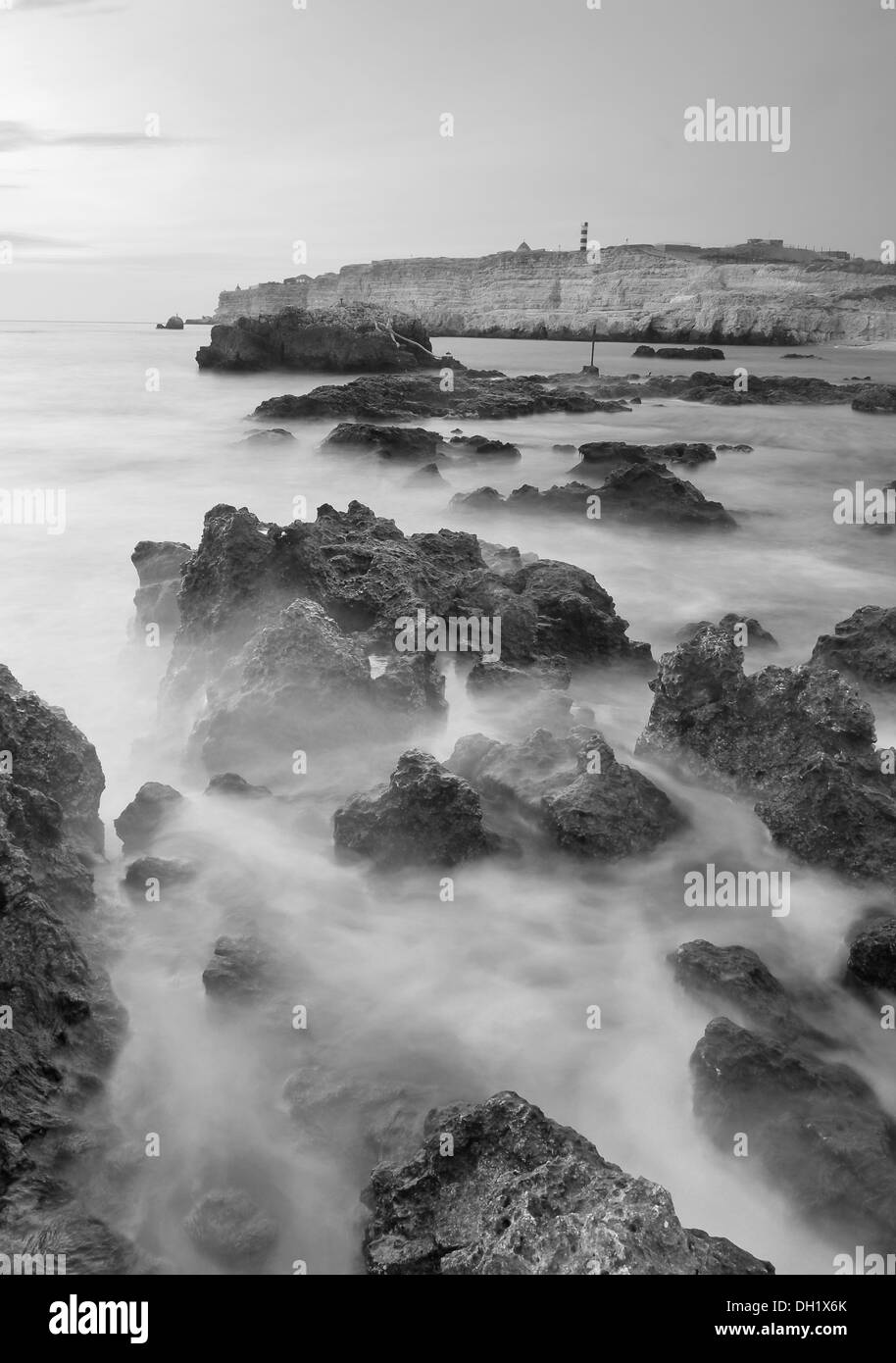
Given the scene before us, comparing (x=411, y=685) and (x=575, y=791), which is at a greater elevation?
(x=411, y=685)

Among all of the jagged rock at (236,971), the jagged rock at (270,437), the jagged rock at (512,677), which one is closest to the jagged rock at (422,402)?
the jagged rock at (270,437)

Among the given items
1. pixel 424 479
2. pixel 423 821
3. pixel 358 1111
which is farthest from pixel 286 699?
pixel 424 479

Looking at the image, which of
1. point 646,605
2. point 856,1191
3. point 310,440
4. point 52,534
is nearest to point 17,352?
point 310,440

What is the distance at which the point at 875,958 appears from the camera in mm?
4633

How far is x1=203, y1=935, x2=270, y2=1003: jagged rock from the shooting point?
453 centimetres

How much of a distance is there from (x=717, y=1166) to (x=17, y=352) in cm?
5727

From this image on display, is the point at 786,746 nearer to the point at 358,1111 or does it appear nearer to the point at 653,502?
the point at 358,1111

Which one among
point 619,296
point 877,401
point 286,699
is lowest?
point 286,699

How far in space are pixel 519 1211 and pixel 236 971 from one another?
82.9 inches

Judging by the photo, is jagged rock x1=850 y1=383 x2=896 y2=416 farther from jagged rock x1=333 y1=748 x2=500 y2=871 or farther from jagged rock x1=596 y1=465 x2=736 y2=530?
jagged rock x1=333 y1=748 x2=500 y2=871

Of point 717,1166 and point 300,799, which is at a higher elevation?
point 300,799

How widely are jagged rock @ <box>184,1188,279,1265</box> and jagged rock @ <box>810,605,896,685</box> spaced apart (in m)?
6.38

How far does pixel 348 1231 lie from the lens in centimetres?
348
